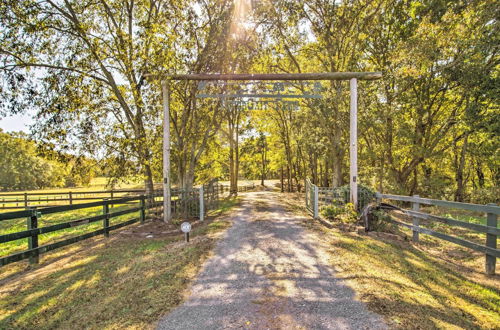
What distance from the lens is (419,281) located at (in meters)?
4.28

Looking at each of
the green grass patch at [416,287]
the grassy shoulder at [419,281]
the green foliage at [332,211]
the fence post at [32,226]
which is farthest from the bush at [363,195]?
the fence post at [32,226]

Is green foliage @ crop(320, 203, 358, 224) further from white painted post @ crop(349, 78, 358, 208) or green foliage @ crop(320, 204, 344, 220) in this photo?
white painted post @ crop(349, 78, 358, 208)

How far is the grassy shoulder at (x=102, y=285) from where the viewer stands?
3.34 meters

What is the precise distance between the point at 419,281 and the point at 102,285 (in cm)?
546

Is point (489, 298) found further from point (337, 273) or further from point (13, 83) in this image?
point (13, 83)

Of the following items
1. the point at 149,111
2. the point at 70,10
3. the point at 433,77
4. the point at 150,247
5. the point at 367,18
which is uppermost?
the point at 367,18

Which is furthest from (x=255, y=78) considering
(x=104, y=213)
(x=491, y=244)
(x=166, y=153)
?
(x=491, y=244)

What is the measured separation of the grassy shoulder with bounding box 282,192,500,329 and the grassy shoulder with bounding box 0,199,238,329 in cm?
291

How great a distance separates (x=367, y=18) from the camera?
39.8 ft

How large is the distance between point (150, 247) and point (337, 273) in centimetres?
458

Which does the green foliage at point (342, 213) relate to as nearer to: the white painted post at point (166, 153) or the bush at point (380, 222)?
the bush at point (380, 222)

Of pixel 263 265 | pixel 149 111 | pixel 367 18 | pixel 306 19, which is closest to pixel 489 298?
pixel 263 265

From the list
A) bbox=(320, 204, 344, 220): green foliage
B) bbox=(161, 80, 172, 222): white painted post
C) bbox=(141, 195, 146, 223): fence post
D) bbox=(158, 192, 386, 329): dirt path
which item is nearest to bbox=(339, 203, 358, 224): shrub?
bbox=(320, 204, 344, 220): green foliage

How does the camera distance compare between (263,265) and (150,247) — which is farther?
(150,247)
